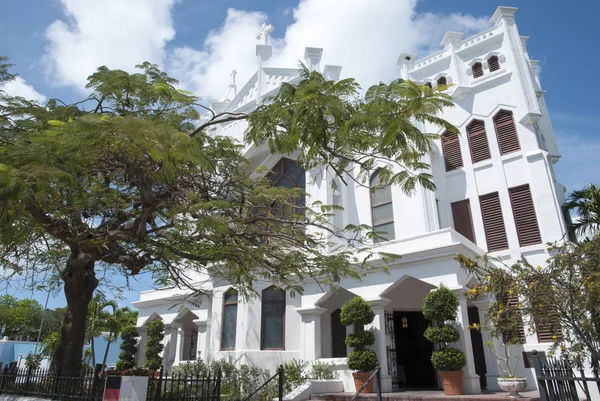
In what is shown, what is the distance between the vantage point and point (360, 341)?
11469 millimetres

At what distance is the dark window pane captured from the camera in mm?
15375

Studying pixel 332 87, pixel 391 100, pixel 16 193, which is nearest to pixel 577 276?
pixel 391 100

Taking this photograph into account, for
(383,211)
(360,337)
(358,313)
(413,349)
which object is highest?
(383,211)

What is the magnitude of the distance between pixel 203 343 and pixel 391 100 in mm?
13912

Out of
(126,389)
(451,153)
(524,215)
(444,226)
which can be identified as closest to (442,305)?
(444,226)

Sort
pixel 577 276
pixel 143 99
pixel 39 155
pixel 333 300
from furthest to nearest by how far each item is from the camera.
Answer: pixel 333 300 → pixel 143 99 → pixel 577 276 → pixel 39 155

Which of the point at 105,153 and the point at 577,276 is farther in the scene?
the point at 577,276

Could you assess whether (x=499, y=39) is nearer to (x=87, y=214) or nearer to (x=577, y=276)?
(x=577, y=276)

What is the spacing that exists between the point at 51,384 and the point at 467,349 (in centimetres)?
904

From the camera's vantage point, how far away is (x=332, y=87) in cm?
502

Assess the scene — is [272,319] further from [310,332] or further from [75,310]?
[75,310]

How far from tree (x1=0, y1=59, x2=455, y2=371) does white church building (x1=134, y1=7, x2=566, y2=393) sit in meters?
4.05

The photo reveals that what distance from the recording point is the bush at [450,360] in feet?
32.9

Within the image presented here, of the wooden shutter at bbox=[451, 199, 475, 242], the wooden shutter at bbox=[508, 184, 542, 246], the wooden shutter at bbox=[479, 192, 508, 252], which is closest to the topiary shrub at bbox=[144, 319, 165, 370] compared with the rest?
the wooden shutter at bbox=[451, 199, 475, 242]
